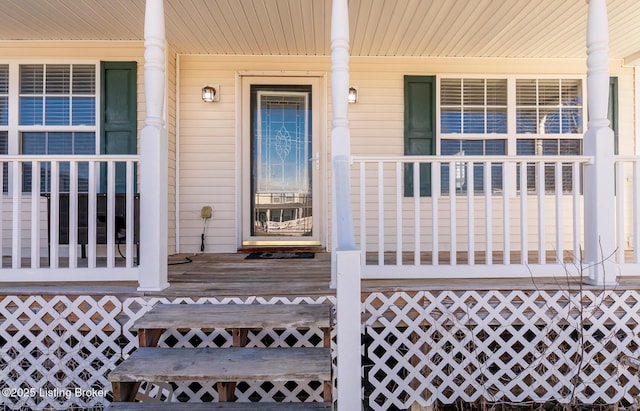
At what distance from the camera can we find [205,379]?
75.6 inches

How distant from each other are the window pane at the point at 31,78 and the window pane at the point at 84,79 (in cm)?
36

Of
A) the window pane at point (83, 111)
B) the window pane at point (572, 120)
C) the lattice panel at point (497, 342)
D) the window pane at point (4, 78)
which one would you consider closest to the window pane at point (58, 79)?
the window pane at point (83, 111)

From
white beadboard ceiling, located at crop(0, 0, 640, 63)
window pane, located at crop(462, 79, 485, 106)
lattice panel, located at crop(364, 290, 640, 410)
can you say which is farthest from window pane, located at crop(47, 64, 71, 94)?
window pane, located at crop(462, 79, 485, 106)

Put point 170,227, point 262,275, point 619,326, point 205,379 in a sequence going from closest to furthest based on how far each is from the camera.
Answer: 1. point 205,379
2. point 619,326
3. point 262,275
4. point 170,227

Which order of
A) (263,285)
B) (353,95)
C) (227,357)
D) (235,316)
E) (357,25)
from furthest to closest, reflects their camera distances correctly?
(353,95) → (357,25) → (263,285) → (235,316) → (227,357)

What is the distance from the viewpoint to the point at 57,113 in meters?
4.34

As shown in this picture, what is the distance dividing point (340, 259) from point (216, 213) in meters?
2.90

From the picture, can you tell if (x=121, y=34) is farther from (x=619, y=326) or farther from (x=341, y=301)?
(x=619, y=326)

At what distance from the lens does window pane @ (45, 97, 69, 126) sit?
14.2 ft

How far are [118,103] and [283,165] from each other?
75.3 inches

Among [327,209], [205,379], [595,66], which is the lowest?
[205,379]

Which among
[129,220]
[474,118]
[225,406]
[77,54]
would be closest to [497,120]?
[474,118]

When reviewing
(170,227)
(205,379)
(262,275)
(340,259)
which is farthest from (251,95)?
(205,379)

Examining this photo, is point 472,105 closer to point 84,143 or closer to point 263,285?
point 263,285
